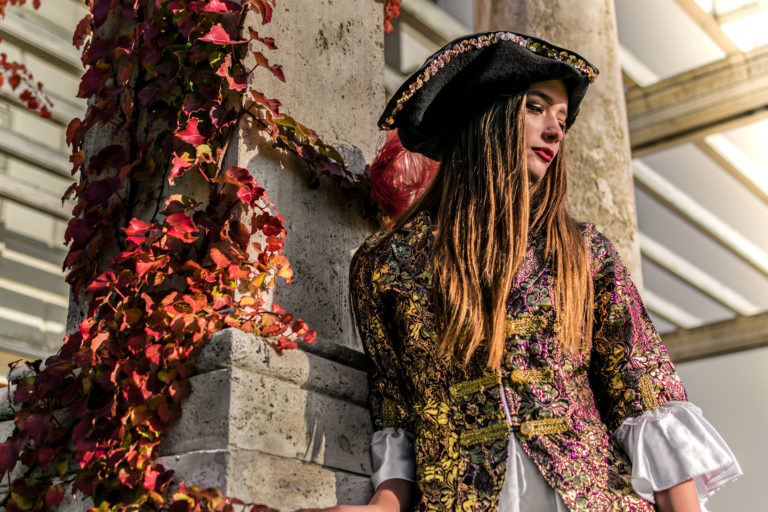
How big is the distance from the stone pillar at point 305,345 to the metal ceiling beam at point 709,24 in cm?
502

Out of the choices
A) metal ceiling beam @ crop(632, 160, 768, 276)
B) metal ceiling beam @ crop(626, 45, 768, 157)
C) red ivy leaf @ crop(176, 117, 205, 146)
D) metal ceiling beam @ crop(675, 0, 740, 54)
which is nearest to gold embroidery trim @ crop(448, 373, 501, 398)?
red ivy leaf @ crop(176, 117, 205, 146)

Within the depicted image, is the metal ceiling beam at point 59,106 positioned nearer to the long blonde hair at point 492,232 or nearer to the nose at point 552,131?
the long blonde hair at point 492,232

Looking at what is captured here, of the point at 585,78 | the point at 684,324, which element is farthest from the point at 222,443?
the point at 684,324

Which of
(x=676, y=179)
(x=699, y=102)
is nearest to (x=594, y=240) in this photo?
(x=699, y=102)

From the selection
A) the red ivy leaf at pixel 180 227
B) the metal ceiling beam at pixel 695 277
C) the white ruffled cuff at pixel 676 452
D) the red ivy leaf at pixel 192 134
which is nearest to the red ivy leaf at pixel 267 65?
the red ivy leaf at pixel 192 134

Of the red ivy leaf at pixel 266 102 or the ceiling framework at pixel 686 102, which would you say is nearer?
the red ivy leaf at pixel 266 102

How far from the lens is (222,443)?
1.45 metres

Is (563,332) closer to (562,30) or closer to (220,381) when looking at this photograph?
(220,381)

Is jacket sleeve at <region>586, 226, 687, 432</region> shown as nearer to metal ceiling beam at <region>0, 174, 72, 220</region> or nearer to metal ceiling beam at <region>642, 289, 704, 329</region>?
metal ceiling beam at <region>0, 174, 72, 220</region>

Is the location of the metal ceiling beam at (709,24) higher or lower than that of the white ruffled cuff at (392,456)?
higher

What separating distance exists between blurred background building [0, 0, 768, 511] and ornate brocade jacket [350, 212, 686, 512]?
4.44m

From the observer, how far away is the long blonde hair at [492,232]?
5.27ft

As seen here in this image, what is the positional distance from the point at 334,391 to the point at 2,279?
4735 mm

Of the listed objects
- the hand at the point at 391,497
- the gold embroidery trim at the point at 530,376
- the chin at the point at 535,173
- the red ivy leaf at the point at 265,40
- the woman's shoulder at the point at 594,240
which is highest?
the red ivy leaf at the point at 265,40
